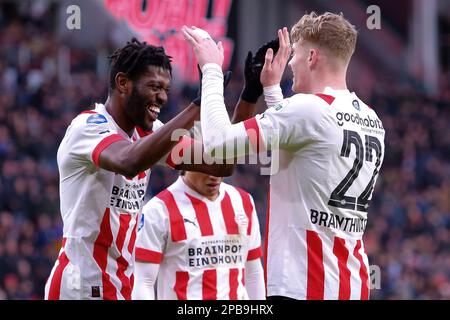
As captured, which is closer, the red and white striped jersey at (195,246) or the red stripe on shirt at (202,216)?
the red and white striped jersey at (195,246)

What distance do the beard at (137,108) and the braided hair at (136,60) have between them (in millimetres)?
116

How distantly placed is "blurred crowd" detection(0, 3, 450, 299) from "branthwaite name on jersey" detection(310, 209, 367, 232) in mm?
7734

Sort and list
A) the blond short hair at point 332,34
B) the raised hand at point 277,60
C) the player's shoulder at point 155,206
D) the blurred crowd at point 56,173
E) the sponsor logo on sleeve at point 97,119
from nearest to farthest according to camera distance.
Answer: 1. the blond short hair at point 332,34
2. the raised hand at point 277,60
3. the sponsor logo on sleeve at point 97,119
4. the player's shoulder at point 155,206
5. the blurred crowd at point 56,173

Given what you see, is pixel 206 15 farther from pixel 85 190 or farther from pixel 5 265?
pixel 85 190

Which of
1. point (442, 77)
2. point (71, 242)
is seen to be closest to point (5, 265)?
point (71, 242)

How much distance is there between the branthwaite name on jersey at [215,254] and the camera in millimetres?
6633

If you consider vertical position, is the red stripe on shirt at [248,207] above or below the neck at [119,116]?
below

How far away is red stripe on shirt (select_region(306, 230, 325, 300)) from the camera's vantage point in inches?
184

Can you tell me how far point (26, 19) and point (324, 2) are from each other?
8754mm

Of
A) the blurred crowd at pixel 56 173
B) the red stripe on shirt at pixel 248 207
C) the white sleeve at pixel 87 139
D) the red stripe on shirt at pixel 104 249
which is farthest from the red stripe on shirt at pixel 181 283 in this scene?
the blurred crowd at pixel 56 173

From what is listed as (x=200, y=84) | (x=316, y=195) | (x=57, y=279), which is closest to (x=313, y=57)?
(x=200, y=84)

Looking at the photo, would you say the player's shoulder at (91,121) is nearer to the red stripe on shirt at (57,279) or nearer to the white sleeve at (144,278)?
the red stripe on shirt at (57,279)

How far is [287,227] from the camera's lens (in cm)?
474

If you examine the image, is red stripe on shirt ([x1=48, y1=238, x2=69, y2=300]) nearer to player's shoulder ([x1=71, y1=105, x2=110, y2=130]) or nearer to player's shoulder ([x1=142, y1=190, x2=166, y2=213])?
player's shoulder ([x1=71, y1=105, x2=110, y2=130])
